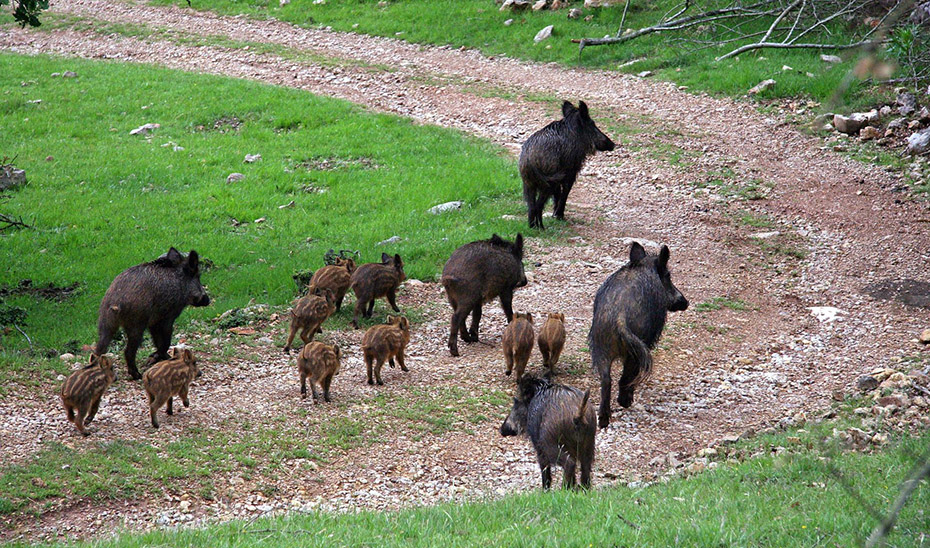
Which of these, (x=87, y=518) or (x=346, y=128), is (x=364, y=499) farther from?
(x=346, y=128)

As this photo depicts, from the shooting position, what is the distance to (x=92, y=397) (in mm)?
7824

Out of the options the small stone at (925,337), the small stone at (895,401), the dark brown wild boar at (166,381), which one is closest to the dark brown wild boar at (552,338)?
the small stone at (895,401)

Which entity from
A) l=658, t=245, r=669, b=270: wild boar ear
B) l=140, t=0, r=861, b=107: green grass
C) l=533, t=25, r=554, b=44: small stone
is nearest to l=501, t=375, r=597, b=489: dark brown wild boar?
l=658, t=245, r=669, b=270: wild boar ear

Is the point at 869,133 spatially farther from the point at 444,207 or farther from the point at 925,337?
the point at 444,207

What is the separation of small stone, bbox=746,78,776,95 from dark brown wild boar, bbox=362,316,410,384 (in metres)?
12.1

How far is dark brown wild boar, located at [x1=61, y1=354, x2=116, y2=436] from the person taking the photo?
7711 mm

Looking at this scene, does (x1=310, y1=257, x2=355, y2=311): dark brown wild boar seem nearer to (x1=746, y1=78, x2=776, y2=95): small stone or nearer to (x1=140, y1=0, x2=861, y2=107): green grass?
(x1=140, y1=0, x2=861, y2=107): green grass

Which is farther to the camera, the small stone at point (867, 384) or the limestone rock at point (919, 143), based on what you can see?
the limestone rock at point (919, 143)

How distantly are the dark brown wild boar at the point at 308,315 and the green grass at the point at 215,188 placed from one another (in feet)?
4.94

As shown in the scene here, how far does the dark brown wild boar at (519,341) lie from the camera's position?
891 centimetres

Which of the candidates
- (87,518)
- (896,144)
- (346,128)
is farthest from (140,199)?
(896,144)

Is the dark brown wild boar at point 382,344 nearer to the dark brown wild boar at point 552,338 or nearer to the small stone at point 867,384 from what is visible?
the dark brown wild boar at point 552,338

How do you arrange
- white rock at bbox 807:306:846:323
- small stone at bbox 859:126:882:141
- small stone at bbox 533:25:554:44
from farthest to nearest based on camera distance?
small stone at bbox 533:25:554:44 → small stone at bbox 859:126:882:141 → white rock at bbox 807:306:846:323

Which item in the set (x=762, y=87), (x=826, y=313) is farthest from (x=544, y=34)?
(x=826, y=313)
